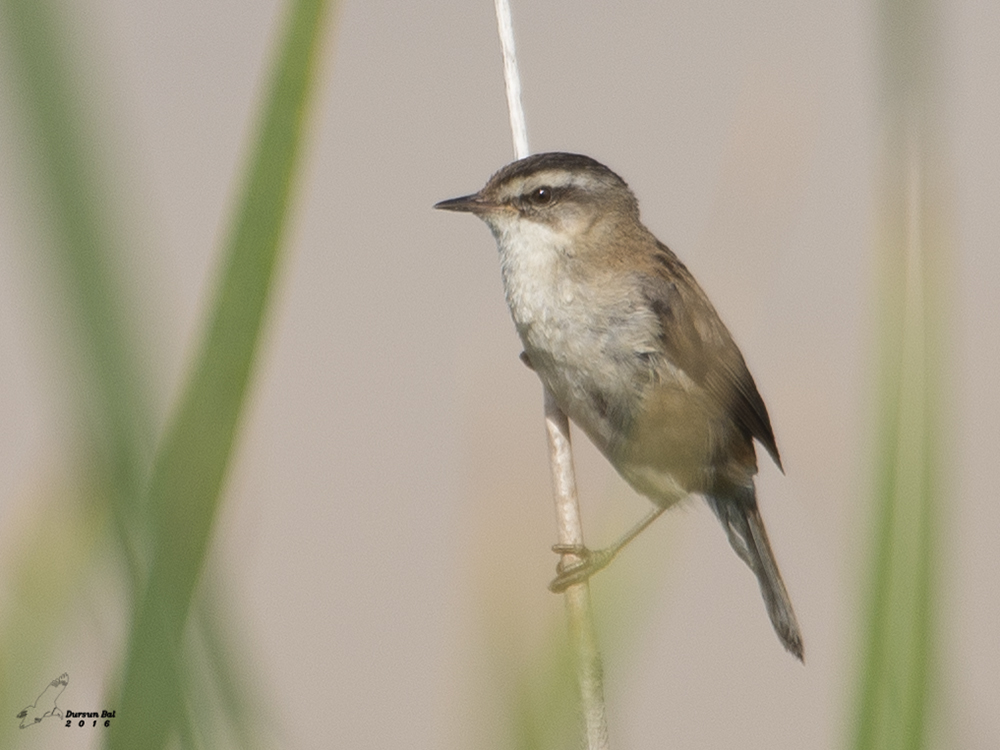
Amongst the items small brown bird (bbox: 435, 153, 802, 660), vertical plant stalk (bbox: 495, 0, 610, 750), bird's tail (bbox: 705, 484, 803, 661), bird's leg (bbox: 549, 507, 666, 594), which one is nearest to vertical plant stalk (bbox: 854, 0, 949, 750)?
vertical plant stalk (bbox: 495, 0, 610, 750)

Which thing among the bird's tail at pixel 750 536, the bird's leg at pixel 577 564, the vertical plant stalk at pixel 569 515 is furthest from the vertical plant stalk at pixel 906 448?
the bird's tail at pixel 750 536

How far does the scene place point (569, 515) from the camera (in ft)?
8.16

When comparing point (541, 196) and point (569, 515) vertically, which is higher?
point (541, 196)

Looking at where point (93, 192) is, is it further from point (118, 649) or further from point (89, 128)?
point (118, 649)

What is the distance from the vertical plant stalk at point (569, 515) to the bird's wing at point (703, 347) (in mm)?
493

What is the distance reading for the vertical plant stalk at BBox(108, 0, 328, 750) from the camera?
88cm

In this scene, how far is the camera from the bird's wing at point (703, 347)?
3627mm

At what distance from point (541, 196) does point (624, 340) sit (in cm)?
56

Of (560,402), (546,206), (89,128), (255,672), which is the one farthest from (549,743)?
(546,206)

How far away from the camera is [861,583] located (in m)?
1.17

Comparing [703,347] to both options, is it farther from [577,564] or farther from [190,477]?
[190,477]

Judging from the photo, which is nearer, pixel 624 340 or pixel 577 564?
pixel 577 564

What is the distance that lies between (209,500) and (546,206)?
2892 mm

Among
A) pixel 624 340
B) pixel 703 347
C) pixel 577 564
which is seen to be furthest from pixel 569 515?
pixel 703 347
